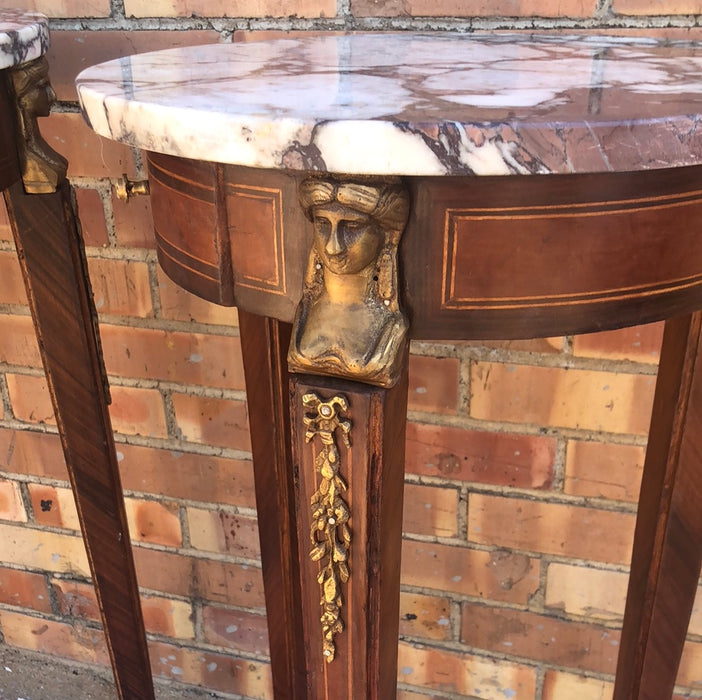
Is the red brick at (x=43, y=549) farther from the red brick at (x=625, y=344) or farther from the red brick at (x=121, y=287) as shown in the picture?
the red brick at (x=625, y=344)

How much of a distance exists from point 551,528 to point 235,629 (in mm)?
478

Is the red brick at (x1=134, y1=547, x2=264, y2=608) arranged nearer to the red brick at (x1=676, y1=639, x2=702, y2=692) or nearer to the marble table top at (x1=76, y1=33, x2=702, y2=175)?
the red brick at (x1=676, y1=639, x2=702, y2=692)

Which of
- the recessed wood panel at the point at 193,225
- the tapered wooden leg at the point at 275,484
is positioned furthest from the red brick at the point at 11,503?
the recessed wood panel at the point at 193,225

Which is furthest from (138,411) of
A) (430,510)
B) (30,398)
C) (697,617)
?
(697,617)

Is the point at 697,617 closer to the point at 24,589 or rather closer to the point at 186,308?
the point at 186,308

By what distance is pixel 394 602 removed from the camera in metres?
0.50

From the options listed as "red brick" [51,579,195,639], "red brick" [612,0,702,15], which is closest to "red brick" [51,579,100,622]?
"red brick" [51,579,195,639]

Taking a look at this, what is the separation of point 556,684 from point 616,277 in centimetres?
75

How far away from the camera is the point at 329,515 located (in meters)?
0.45

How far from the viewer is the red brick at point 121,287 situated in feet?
3.02

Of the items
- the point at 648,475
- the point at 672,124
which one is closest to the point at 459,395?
the point at 648,475

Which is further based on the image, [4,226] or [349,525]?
[4,226]

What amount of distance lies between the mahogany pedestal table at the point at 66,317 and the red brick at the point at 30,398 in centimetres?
26

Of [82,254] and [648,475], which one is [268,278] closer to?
[82,254]
